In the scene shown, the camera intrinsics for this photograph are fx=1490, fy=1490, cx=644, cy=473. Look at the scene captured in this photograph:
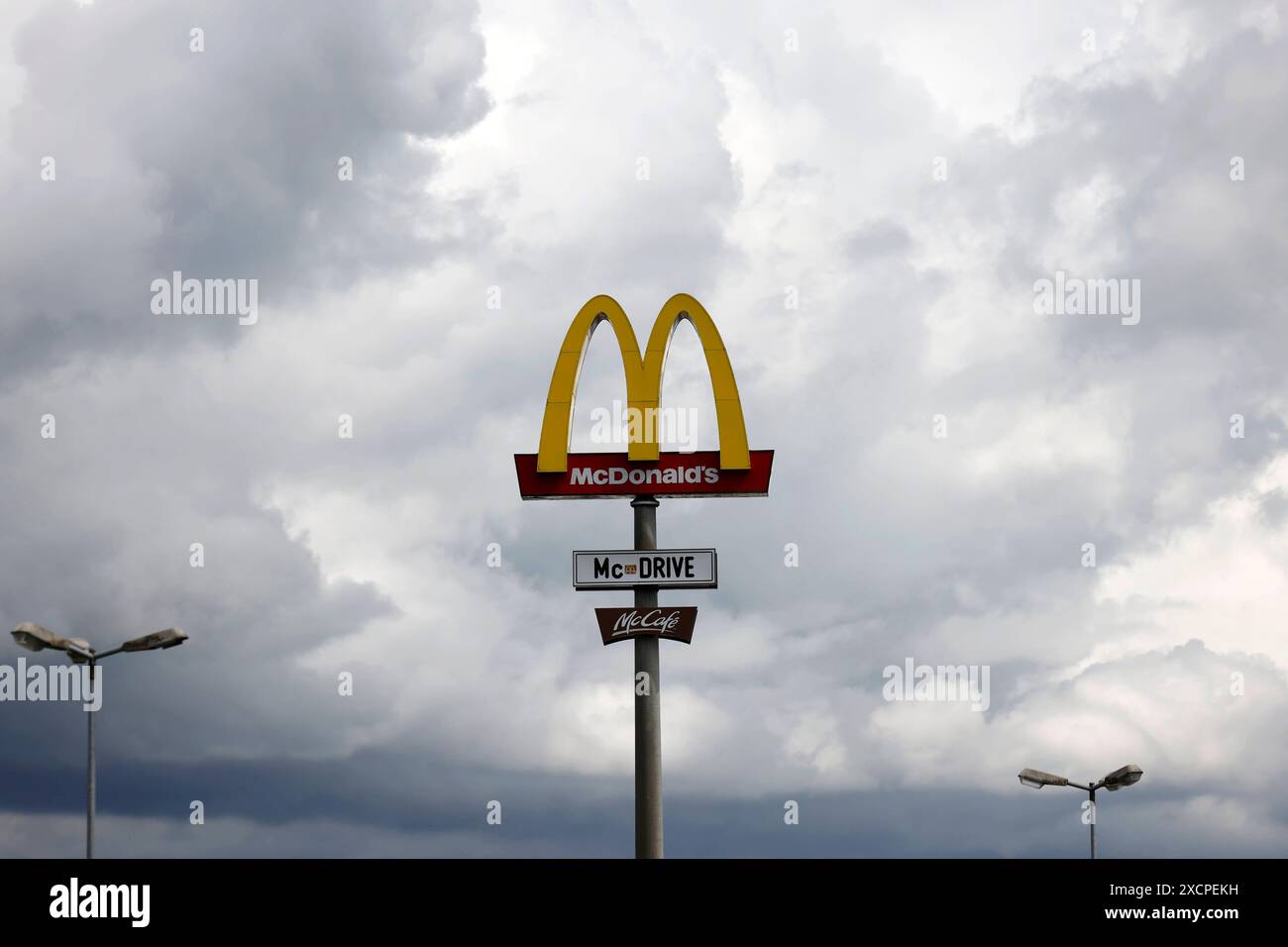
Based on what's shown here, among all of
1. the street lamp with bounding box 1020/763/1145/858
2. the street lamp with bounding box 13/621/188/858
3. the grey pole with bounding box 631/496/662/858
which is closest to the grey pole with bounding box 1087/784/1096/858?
the street lamp with bounding box 1020/763/1145/858

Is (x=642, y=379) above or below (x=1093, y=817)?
above

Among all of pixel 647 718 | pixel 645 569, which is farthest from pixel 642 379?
pixel 647 718

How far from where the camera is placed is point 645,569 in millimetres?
36719

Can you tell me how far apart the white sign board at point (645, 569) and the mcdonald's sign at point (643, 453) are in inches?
58.4

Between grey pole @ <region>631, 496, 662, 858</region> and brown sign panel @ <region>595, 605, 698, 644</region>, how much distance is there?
0.20 meters

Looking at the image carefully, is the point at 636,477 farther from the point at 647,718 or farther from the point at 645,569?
the point at 647,718

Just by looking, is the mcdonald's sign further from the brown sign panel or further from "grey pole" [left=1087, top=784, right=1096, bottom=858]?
"grey pole" [left=1087, top=784, right=1096, bottom=858]

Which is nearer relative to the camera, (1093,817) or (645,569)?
(645,569)

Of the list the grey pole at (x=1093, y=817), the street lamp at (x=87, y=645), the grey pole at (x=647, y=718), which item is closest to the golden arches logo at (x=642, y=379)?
the grey pole at (x=647, y=718)

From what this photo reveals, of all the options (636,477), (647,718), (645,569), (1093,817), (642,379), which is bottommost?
(1093,817)

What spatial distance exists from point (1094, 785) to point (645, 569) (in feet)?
64.0
